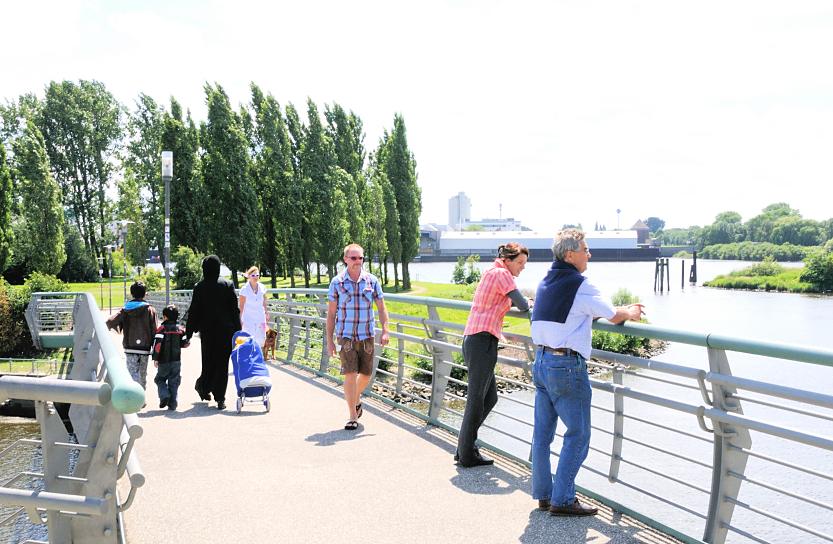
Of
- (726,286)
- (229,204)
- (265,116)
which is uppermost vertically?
(265,116)

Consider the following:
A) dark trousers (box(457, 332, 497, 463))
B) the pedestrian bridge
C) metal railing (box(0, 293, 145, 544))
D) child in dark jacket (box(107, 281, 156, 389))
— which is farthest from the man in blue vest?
child in dark jacket (box(107, 281, 156, 389))

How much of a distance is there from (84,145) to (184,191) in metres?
25.4

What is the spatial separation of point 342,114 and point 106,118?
2418 cm

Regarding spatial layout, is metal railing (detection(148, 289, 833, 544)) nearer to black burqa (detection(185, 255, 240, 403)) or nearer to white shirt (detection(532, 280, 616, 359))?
white shirt (detection(532, 280, 616, 359))

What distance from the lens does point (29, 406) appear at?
19828 millimetres

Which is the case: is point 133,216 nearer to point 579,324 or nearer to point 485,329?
point 485,329

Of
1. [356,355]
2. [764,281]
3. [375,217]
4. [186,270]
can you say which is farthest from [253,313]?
[764,281]

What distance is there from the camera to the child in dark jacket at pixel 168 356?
31.0 ft

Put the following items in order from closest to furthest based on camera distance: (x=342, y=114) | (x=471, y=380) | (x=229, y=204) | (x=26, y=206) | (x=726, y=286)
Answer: (x=471, y=380) < (x=229, y=204) < (x=26, y=206) < (x=342, y=114) < (x=726, y=286)

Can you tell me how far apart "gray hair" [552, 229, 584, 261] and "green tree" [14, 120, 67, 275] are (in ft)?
188

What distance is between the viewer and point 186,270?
39.1 m

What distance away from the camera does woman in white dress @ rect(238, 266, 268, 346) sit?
11492 mm

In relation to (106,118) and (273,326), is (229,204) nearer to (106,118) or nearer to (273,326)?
(106,118)

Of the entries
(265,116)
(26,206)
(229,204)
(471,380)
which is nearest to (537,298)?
(471,380)
